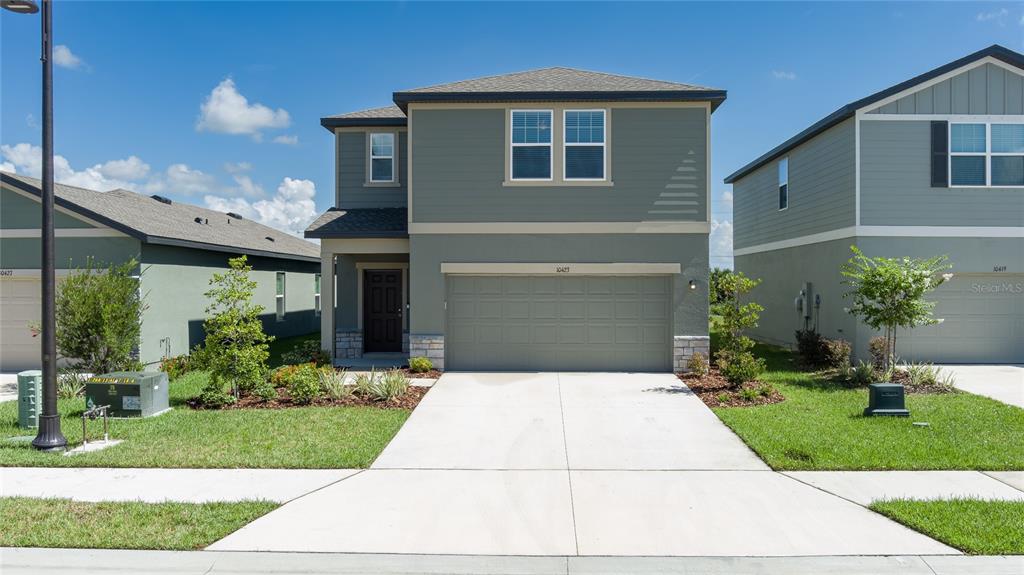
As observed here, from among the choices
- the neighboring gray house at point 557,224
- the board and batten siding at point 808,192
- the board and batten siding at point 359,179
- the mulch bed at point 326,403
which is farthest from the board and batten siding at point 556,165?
the mulch bed at point 326,403

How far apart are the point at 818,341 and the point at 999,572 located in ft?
32.3

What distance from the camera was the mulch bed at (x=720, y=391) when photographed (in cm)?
1018

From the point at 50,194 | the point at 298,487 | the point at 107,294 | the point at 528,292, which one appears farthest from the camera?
the point at 528,292

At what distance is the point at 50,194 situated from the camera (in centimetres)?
737

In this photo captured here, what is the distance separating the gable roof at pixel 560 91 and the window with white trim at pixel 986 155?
19.3 ft

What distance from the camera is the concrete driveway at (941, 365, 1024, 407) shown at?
10.6 metres

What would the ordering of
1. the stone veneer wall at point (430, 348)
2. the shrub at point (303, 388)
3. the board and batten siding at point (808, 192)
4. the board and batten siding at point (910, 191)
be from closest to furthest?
the shrub at point (303, 388) < the stone veneer wall at point (430, 348) < the board and batten siding at point (910, 191) < the board and batten siding at point (808, 192)

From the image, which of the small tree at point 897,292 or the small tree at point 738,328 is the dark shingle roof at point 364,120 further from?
the small tree at point 897,292

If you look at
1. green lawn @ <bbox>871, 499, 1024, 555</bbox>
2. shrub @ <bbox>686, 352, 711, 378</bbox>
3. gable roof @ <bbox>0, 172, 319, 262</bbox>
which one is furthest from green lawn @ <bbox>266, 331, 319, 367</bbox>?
green lawn @ <bbox>871, 499, 1024, 555</bbox>

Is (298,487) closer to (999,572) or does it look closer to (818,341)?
(999,572)

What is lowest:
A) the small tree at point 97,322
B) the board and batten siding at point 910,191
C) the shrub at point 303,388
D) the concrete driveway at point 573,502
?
the concrete driveway at point 573,502

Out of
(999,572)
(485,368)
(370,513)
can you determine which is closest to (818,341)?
(485,368)

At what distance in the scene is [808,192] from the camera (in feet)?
52.2

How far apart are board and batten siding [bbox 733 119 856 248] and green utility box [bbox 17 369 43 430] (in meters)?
16.0
